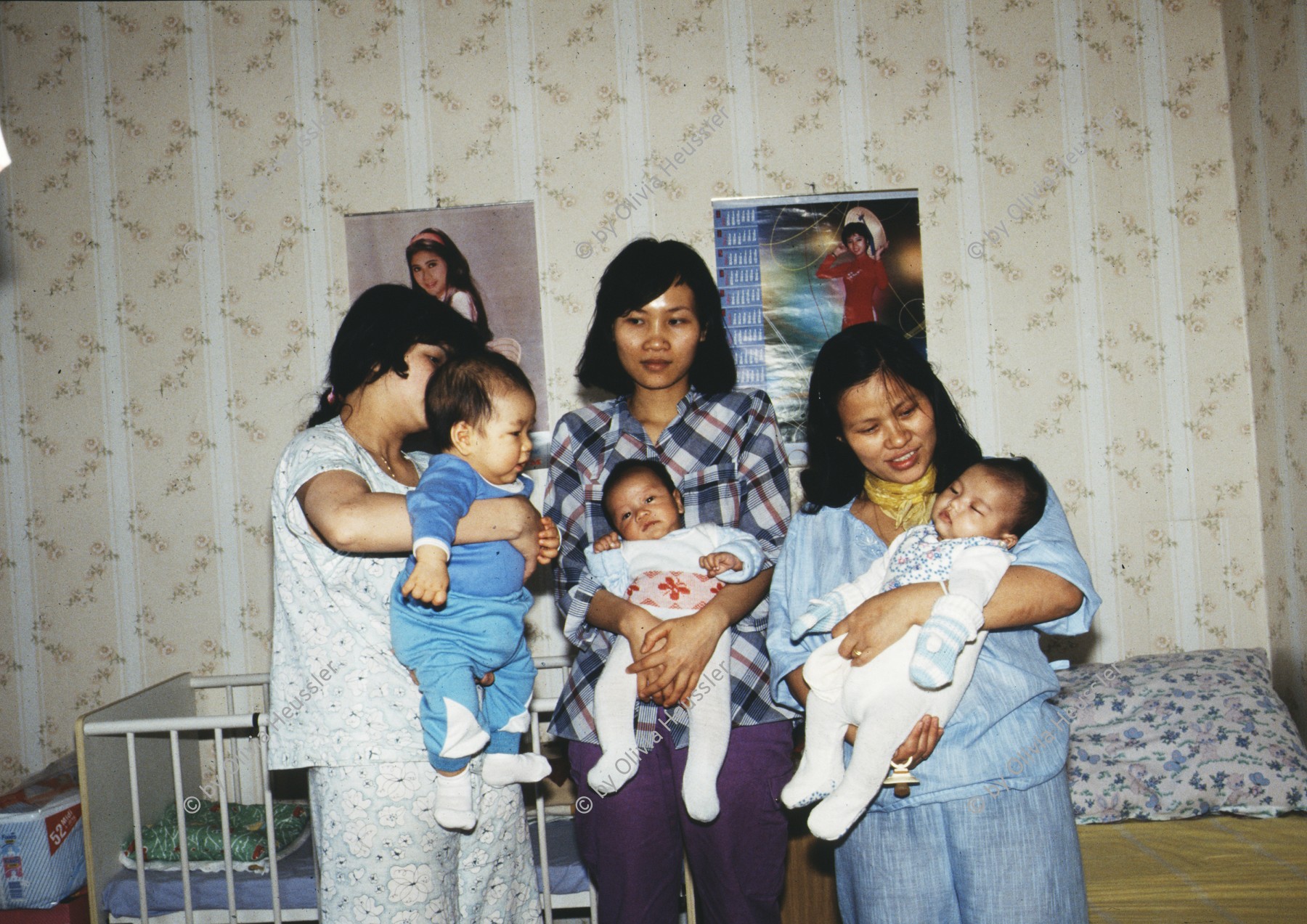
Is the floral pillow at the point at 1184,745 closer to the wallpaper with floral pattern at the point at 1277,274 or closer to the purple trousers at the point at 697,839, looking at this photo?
the wallpaper with floral pattern at the point at 1277,274

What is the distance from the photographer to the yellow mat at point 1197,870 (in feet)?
6.29

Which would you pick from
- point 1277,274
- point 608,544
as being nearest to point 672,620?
point 608,544

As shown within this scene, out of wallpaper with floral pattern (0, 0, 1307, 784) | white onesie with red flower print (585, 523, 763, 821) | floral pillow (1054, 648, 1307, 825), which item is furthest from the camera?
wallpaper with floral pattern (0, 0, 1307, 784)

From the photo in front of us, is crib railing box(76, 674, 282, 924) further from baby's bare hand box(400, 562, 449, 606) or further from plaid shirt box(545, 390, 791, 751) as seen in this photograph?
baby's bare hand box(400, 562, 449, 606)

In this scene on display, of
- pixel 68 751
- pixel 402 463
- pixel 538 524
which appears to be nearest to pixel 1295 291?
pixel 538 524

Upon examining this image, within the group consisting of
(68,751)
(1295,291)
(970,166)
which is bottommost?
(68,751)

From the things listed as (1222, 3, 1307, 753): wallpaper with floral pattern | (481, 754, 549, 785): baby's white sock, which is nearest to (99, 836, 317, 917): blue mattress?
(481, 754, 549, 785): baby's white sock

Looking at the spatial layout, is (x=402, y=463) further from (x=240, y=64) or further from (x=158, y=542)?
(x=240, y=64)

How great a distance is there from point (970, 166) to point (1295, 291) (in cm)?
94

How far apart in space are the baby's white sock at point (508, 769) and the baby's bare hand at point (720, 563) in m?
0.43

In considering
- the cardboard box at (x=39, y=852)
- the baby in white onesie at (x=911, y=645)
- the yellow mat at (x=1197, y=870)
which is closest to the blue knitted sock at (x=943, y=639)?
the baby in white onesie at (x=911, y=645)

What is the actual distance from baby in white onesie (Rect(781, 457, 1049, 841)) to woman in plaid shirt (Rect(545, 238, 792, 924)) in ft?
0.74

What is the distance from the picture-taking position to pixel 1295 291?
8.21 ft

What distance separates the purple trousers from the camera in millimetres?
1613
